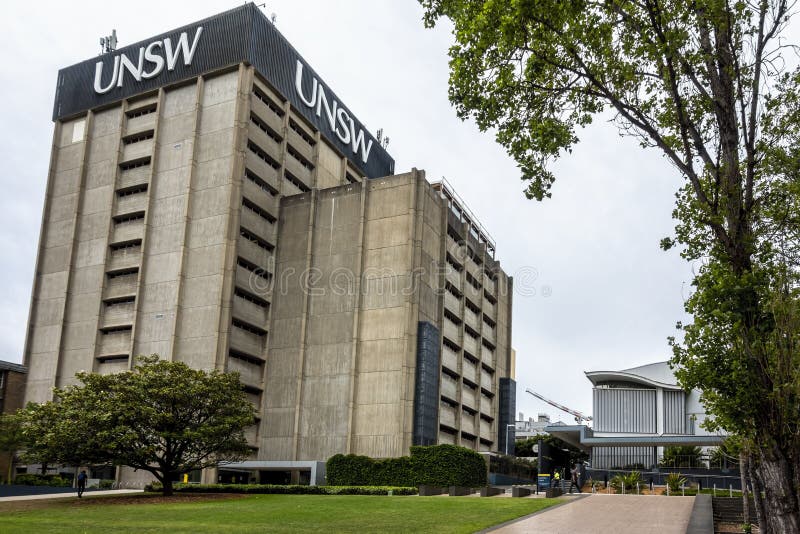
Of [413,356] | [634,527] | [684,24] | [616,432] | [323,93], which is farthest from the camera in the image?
[323,93]

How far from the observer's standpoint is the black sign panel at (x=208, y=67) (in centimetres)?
6969

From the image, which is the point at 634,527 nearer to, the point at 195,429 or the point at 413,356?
the point at 195,429

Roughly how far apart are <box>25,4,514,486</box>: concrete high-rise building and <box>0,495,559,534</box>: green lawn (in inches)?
1046

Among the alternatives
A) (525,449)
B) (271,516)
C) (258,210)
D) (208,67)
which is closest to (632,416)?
Result: (258,210)

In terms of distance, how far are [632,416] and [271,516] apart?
157 ft

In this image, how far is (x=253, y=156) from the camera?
69.2 metres

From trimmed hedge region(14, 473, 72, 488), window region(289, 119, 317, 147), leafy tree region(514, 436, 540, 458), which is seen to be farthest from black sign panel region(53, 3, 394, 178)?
leafy tree region(514, 436, 540, 458)

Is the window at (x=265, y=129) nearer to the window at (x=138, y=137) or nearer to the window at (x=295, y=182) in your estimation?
the window at (x=295, y=182)

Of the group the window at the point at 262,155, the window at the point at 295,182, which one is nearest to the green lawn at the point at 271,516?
the window at the point at 262,155

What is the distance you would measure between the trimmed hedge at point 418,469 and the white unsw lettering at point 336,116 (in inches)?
1500

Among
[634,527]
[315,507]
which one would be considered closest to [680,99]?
[634,527]

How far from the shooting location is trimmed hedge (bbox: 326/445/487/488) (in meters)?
51.6

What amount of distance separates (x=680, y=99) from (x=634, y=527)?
13.2m

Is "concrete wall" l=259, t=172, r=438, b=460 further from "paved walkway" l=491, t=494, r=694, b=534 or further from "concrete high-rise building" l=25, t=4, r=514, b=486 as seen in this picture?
"paved walkway" l=491, t=494, r=694, b=534
